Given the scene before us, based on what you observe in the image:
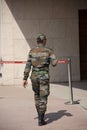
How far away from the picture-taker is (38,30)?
19.4m

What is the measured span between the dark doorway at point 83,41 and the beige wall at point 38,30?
1.11 feet

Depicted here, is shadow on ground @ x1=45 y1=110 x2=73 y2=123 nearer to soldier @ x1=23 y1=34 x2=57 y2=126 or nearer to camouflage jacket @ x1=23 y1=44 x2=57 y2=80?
soldier @ x1=23 y1=34 x2=57 y2=126

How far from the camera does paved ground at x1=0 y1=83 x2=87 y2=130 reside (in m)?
10.1

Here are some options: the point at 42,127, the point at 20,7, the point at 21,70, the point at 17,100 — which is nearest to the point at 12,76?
the point at 21,70

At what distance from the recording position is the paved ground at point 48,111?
10099mm

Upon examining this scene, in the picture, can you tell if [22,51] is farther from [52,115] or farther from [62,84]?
[52,115]

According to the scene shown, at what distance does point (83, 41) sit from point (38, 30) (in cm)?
198

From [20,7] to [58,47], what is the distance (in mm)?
2212

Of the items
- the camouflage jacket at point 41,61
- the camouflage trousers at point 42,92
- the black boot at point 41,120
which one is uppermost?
the camouflage jacket at point 41,61

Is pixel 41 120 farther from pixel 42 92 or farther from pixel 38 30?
pixel 38 30

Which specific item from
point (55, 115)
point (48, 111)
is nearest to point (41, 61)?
point (55, 115)

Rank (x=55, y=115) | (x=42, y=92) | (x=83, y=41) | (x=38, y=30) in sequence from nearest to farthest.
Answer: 1. (x=42, y=92)
2. (x=55, y=115)
3. (x=38, y=30)
4. (x=83, y=41)

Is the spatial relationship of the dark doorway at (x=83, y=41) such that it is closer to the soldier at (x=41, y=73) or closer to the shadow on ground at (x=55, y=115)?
the shadow on ground at (x=55, y=115)

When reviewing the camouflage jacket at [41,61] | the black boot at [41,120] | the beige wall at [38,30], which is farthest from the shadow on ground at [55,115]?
the beige wall at [38,30]
